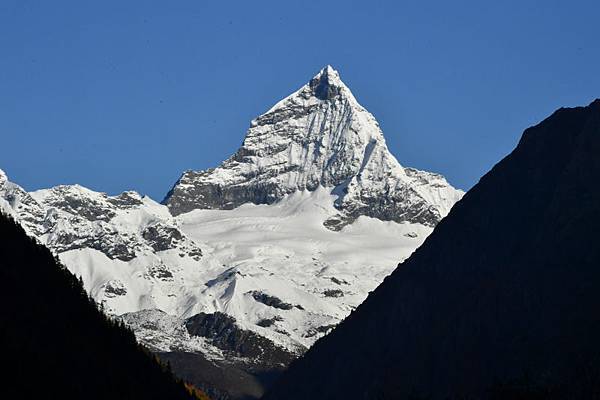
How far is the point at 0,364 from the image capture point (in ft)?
604

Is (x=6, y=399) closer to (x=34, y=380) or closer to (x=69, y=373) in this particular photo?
(x=34, y=380)

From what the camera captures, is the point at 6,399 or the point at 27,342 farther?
the point at 27,342

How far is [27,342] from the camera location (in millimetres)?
197000

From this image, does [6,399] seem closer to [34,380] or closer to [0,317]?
[34,380]

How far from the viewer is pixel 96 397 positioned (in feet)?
645

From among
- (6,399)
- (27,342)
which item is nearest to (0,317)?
(27,342)

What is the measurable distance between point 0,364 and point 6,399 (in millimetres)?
8914

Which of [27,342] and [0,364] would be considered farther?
[27,342]

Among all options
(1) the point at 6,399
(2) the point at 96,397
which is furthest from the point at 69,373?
(1) the point at 6,399

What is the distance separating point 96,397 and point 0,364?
15.9 meters

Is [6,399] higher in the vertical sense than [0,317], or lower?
lower

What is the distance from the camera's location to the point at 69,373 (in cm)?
19950

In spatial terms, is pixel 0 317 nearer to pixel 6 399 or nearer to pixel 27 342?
pixel 27 342

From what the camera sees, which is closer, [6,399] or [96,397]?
[6,399]
